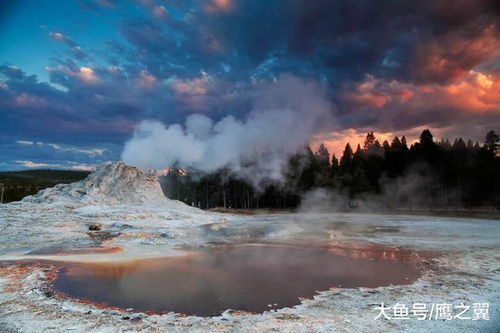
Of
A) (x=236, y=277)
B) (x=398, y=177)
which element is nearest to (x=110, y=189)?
(x=236, y=277)

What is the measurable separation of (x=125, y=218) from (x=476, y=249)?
28379 millimetres

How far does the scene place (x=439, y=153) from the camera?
180 ft

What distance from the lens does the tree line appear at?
168 feet

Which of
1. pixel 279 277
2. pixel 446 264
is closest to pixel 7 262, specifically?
pixel 279 277

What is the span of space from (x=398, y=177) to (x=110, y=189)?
46400 millimetres

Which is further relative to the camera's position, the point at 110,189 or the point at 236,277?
the point at 110,189

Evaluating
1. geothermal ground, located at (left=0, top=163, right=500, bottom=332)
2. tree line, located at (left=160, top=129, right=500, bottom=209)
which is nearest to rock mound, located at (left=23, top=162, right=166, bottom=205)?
geothermal ground, located at (left=0, top=163, right=500, bottom=332)

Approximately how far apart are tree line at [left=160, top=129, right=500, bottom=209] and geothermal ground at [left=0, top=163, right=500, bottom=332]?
2990 cm

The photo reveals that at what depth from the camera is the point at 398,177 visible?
2251 inches

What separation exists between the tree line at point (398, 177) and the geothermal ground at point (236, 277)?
1177 inches

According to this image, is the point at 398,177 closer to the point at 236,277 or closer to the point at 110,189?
the point at 110,189

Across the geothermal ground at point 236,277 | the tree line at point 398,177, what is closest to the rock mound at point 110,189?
the geothermal ground at point 236,277

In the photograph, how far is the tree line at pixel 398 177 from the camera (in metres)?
51.2

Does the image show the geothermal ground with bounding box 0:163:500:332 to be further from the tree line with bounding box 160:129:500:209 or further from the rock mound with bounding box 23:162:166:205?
the tree line with bounding box 160:129:500:209
